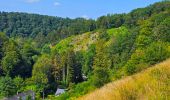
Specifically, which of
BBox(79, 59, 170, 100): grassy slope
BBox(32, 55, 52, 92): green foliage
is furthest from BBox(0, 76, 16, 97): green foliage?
BBox(79, 59, 170, 100): grassy slope

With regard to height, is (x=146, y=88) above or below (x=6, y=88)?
above

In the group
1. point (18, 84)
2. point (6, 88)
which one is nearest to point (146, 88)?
point (6, 88)

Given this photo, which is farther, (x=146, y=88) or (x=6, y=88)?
(x=6, y=88)

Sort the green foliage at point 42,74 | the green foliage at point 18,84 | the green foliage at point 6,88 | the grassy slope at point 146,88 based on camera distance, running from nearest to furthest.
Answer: the grassy slope at point 146,88, the green foliage at point 6,88, the green foliage at point 18,84, the green foliage at point 42,74

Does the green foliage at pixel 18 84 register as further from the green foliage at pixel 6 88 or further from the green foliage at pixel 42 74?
the green foliage at pixel 6 88

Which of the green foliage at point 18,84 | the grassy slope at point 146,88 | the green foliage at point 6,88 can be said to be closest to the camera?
the grassy slope at point 146,88

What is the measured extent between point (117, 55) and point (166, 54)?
47833mm

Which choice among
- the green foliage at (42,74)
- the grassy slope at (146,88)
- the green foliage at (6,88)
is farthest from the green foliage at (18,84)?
the grassy slope at (146,88)

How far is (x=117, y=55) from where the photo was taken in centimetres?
9012

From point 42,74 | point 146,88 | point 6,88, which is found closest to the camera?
point 146,88

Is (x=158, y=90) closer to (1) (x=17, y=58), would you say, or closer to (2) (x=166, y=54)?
(2) (x=166, y=54)

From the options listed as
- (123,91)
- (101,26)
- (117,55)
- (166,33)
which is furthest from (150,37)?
(101,26)

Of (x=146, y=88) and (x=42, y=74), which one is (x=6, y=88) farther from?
(x=146, y=88)

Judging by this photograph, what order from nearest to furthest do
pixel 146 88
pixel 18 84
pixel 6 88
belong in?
pixel 146 88
pixel 6 88
pixel 18 84
